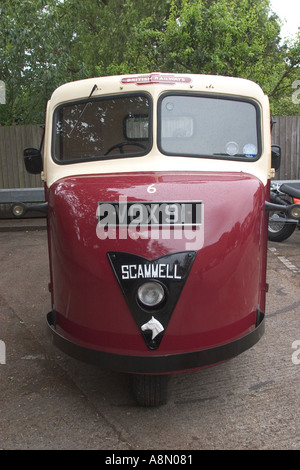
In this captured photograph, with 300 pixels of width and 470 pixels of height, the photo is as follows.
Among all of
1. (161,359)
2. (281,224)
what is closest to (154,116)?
(161,359)

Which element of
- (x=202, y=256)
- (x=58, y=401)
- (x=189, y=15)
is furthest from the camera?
(x=189, y=15)

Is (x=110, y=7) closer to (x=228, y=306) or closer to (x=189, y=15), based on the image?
(x=189, y=15)

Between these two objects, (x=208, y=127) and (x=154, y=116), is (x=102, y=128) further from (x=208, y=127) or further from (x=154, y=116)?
(x=208, y=127)

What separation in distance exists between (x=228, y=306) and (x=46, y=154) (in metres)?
2.05

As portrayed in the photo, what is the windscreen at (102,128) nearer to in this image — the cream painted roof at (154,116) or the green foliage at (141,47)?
the cream painted roof at (154,116)

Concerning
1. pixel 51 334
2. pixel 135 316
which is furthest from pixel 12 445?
pixel 135 316

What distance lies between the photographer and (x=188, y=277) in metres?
2.55

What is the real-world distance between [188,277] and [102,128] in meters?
1.67

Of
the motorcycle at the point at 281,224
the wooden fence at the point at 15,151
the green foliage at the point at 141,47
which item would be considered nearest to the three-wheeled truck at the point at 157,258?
the motorcycle at the point at 281,224

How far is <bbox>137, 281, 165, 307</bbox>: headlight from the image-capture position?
2.54 m

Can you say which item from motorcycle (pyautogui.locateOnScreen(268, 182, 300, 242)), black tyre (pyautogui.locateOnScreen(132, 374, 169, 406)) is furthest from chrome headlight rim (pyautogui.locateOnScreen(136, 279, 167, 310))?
motorcycle (pyautogui.locateOnScreen(268, 182, 300, 242))

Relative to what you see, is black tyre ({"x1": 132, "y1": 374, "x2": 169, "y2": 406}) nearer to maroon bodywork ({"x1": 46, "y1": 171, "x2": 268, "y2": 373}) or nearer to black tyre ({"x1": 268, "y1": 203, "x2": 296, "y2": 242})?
maroon bodywork ({"x1": 46, "y1": 171, "x2": 268, "y2": 373})

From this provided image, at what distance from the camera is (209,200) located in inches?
107

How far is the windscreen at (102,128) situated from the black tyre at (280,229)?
4746 millimetres
